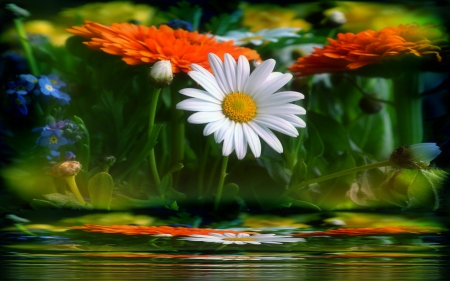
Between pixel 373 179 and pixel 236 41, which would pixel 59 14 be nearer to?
pixel 236 41

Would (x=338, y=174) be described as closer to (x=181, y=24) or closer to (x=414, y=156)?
(x=414, y=156)

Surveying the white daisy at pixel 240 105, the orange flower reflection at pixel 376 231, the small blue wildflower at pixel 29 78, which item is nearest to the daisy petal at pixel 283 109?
the white daisy at pixel 240 105

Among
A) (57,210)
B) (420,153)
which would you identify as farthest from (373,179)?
(57,210)

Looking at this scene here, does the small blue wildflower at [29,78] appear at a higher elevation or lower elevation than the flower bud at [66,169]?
higher

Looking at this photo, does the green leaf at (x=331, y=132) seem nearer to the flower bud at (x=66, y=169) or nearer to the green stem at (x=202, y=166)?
the green stem at (x=202, y=166)

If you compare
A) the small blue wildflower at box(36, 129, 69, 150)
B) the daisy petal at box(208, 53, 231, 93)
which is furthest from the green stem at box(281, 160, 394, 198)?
the small blue wildflower at box(36, 129, 69, 150)

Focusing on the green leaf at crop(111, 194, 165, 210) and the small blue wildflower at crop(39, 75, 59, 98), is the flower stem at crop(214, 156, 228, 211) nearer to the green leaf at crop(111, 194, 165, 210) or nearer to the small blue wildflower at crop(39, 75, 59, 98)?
the green leaf at crop(111, 194, 165, 210)
